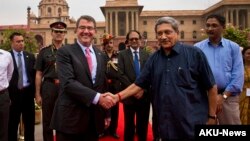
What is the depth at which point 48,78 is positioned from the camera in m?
6.16

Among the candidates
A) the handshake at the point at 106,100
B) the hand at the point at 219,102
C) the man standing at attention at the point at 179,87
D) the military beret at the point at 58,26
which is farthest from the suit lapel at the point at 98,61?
the military beret at the point at 58,26

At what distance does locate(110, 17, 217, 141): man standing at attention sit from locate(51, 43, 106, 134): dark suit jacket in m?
0.71

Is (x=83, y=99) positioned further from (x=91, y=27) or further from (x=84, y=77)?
(x=91, y=27)

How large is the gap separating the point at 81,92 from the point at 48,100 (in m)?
2.27

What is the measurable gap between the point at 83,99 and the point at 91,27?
0.83 meters

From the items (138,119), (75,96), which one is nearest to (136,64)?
(138,119)

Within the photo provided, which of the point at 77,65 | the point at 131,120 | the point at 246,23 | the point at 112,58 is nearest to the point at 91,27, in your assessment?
the point at 77,65

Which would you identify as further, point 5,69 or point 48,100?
point 48,100

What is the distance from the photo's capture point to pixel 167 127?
12.0ft

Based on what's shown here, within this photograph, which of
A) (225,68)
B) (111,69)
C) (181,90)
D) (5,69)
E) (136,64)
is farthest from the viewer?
(111,69)

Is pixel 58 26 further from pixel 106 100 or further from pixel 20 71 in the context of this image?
pixel 106 100

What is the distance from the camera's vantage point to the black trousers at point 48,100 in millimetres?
6066

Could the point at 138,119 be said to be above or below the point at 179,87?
below

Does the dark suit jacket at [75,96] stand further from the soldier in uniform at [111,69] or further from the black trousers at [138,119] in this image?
the soldier in uniform at [111,69]
